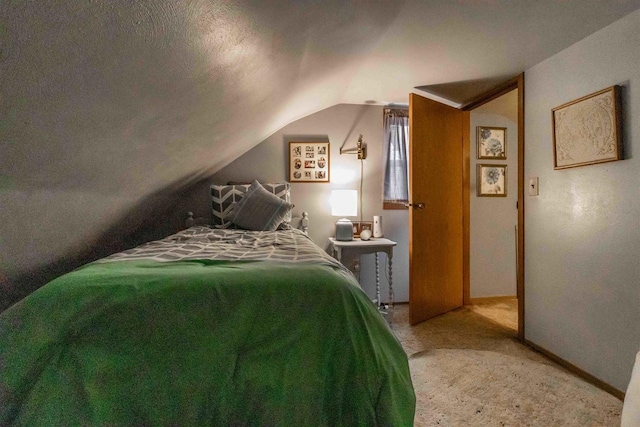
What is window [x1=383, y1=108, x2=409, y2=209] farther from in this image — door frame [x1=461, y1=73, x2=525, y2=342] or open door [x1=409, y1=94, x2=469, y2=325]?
door frame [x1=461, y1=73, x2=525, y2=342]

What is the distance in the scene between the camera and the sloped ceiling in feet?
2.65

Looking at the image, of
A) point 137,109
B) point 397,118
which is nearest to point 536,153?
point 397,118

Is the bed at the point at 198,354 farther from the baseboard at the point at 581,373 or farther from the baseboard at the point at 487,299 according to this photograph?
the baseboard at the point at 487,299

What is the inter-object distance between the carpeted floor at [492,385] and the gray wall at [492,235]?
2.91ft

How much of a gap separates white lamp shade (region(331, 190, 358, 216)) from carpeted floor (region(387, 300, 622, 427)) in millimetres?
1093

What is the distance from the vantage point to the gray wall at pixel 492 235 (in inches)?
132

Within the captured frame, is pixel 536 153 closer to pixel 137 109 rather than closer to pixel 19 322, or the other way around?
pixel 137 109

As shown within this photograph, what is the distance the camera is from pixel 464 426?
1368 mm

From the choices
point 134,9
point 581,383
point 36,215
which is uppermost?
point 134,9

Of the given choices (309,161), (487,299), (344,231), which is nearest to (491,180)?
(487,299)

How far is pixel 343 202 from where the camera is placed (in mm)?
2932

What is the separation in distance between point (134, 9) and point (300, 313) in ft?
2.99

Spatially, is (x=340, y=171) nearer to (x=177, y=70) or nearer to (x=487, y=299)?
(x=487, y=299)

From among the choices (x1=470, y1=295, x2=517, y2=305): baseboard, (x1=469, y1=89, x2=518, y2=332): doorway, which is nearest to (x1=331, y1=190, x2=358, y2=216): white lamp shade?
(x1=469, y1=89, x2=518, y2=332): doorway
